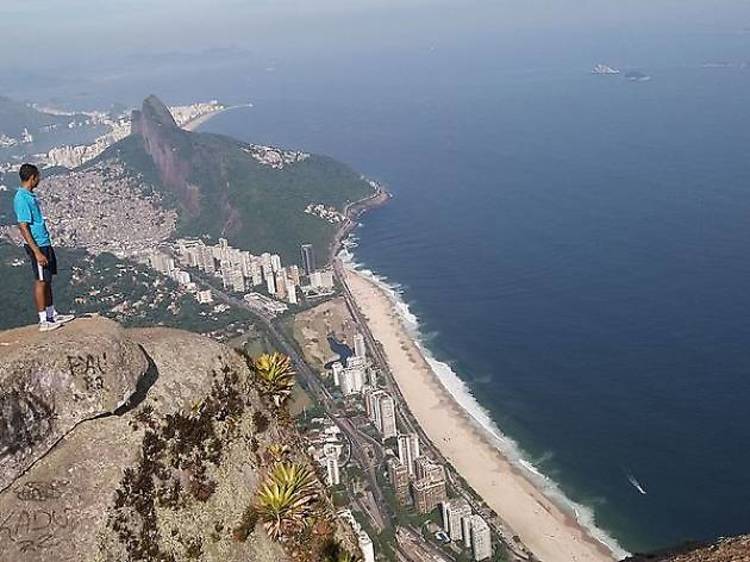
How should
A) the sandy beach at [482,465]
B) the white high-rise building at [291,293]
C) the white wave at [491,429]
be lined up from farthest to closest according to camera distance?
the white high-rise building at [291,293] → the white wave at [491,429] → the sandy beach at [482,465]

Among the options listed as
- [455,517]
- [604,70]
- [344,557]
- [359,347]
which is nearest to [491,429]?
[455,517]

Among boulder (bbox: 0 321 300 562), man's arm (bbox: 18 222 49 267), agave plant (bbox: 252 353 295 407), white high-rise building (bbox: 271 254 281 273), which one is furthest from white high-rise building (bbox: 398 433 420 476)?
white high-rise building (bbox: 271 254 281 273)

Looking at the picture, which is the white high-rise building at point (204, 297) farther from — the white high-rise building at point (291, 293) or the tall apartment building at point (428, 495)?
the tall apartment building at point (428, 495)

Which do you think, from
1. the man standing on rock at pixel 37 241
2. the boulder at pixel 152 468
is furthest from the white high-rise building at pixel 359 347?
the man standing on rock at pixel 37 241

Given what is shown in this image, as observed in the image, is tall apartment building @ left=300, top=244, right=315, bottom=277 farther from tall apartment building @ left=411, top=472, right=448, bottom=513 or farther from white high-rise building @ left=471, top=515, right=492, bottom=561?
white high-rise building @ left=471, top=515, right=492, bottom=561

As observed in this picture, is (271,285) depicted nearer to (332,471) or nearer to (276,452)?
(332,471)

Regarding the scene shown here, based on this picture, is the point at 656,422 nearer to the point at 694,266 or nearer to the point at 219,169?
the point at 694,266

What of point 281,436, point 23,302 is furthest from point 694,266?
point 281,436
